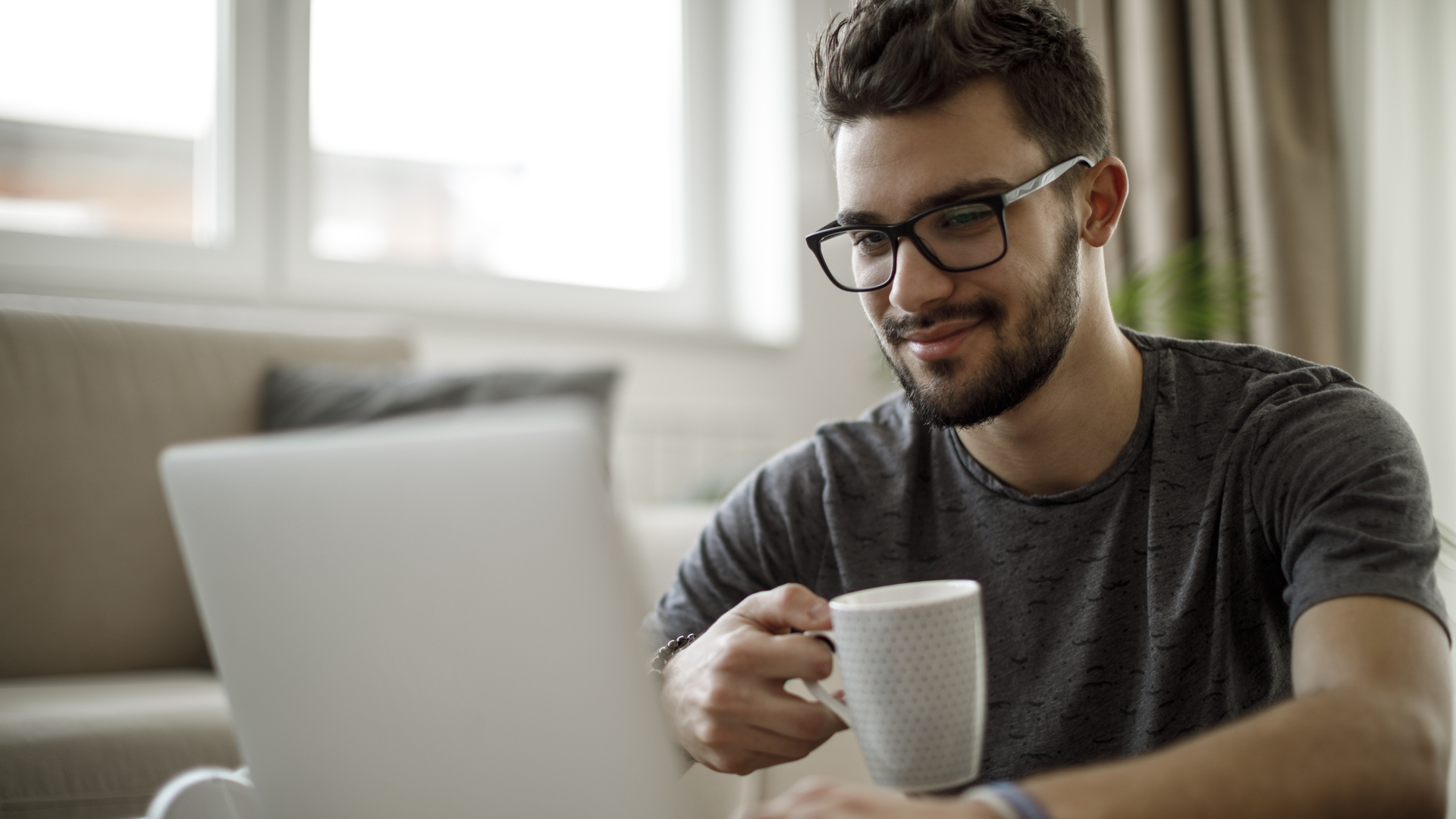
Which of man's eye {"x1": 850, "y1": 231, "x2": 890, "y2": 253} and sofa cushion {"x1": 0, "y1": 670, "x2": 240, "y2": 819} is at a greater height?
man's eye {"x1": 850, "y1": 231, "x2": 890, "y2": 253}

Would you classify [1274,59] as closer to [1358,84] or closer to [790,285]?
[1358,84]

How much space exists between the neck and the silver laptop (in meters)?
0.65

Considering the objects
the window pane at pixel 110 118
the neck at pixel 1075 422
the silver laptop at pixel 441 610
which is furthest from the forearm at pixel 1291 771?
the window pane at pixel 110 118

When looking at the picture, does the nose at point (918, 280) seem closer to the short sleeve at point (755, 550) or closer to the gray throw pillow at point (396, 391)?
the short sleeve at point (755, 550)

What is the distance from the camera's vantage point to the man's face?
102 cm

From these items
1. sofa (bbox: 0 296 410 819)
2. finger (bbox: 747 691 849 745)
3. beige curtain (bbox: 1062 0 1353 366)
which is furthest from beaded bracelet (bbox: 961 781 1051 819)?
beige curtain (bbox: 1062 0 1353 366)

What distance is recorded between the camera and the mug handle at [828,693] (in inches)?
27.2

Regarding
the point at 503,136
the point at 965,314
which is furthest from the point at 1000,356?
the point at 503,136

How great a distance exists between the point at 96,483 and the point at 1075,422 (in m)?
1.48

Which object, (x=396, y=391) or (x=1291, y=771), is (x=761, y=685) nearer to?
(x=1291, y=771)

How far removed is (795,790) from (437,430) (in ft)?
0.79

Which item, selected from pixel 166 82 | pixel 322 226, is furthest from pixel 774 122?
pixel 166 82

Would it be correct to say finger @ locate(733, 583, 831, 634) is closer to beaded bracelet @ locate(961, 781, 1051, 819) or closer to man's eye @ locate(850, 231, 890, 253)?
beaded bracelet @ locate(961, 781, 1051, 819)

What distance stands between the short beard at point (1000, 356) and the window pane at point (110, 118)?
2.05 meters
